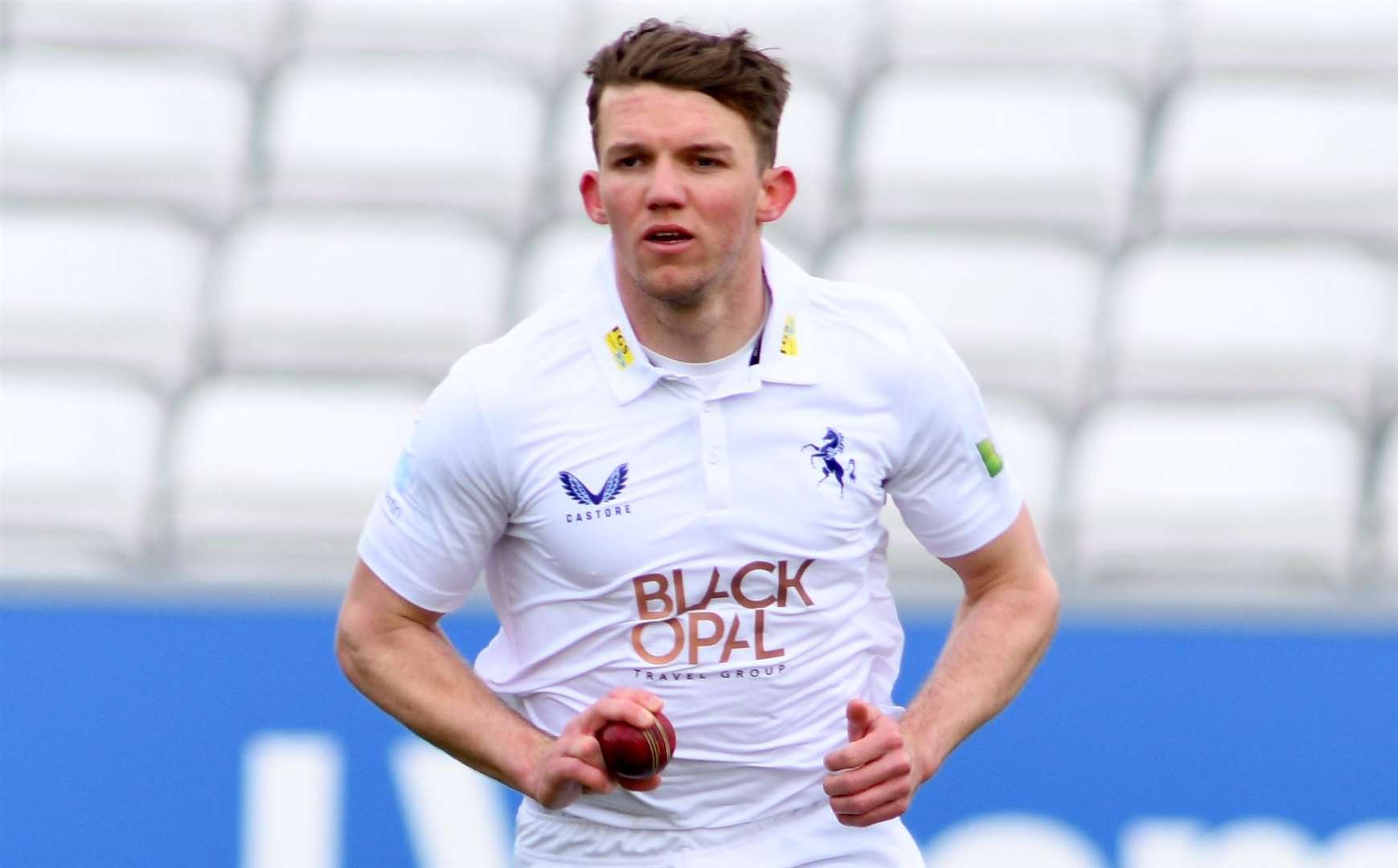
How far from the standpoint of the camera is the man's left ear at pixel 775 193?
2.60 m

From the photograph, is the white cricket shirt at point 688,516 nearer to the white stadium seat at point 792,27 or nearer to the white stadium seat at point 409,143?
the white stadium seat at point 409,143

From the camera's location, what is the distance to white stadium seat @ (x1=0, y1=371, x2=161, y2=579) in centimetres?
443

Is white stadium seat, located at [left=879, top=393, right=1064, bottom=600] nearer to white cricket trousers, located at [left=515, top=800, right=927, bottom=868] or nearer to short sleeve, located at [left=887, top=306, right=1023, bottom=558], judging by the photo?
short sleeve, located at [left=887, top=306, right=1023, bottom=558]

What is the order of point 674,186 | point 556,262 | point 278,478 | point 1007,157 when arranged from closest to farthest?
point 674,186, point 278,478, point 556,262, point 1007,157

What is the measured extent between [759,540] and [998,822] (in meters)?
1.37

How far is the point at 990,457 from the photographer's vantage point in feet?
9.07

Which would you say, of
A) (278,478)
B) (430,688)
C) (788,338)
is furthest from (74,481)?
(788,338)

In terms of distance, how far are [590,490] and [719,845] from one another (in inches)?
18.5

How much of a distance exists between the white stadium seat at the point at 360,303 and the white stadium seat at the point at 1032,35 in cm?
139

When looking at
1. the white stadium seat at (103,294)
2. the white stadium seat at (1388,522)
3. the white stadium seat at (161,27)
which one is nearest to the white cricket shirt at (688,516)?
the white stadium seat at (1388,522)

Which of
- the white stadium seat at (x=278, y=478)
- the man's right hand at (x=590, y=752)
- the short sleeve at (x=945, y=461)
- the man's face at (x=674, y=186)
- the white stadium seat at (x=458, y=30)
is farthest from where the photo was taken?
the white stadium seat at (x=458, y=30)

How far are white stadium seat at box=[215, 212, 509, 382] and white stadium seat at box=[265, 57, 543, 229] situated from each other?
1.11ft

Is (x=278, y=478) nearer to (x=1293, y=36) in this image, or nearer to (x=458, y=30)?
(x=458, y=30)

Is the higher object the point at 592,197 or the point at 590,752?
the point at 592,197
